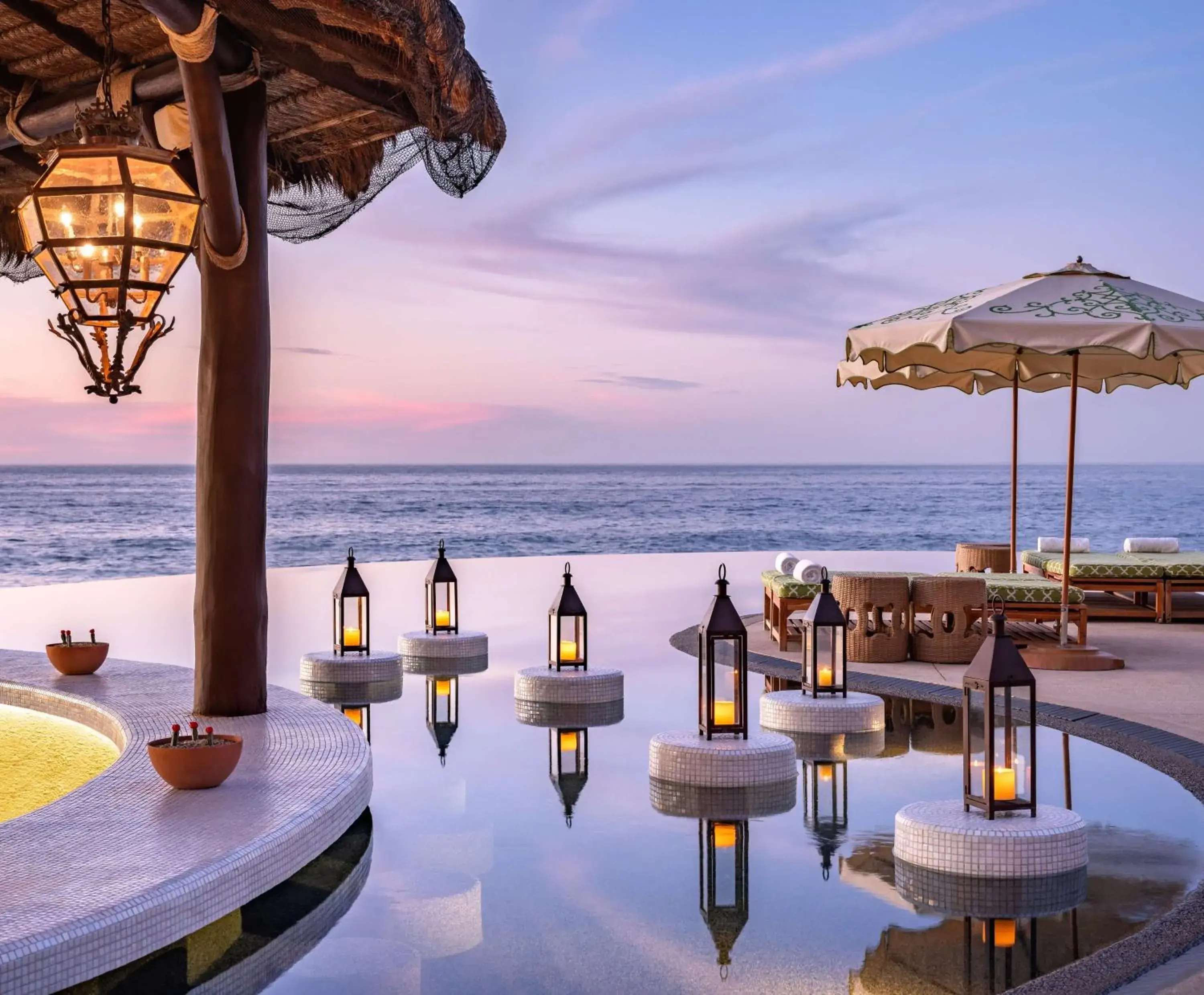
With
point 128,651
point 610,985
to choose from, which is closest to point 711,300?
point 128,651

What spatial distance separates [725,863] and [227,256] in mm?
3110

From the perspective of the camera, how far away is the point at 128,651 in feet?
26.9

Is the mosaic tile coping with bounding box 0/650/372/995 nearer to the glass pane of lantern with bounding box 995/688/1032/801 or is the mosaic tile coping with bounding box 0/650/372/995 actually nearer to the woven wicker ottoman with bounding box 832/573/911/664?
the glass pane of lantern with bounding box 995/688/1032/801

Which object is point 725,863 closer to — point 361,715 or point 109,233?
point 109,233

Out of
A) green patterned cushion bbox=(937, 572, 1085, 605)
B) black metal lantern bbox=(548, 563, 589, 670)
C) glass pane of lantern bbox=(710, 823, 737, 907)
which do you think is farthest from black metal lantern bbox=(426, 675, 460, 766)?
green patterned cushion bbox=(937, 572, 1085, 605)

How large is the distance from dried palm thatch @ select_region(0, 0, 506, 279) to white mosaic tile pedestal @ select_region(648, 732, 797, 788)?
8.89ft

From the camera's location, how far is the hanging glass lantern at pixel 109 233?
3.61 m

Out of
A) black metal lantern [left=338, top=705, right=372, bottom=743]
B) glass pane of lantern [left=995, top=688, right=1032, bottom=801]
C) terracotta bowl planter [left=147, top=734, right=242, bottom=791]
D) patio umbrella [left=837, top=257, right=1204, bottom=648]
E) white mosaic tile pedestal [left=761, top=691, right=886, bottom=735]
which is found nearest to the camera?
glass pane of lantern [left=995, top=688, right=1032, bottom=801]

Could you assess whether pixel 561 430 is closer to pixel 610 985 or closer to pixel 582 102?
pixel 582 102

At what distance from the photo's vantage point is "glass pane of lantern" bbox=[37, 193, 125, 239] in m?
3.59

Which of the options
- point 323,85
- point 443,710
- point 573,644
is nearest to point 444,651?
point 573,644

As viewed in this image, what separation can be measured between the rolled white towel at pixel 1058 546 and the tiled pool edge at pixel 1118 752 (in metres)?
2.68

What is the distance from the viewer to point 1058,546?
35.7ft

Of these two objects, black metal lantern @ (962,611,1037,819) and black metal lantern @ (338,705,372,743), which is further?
black metal lantern @ (338,705,372,743)
